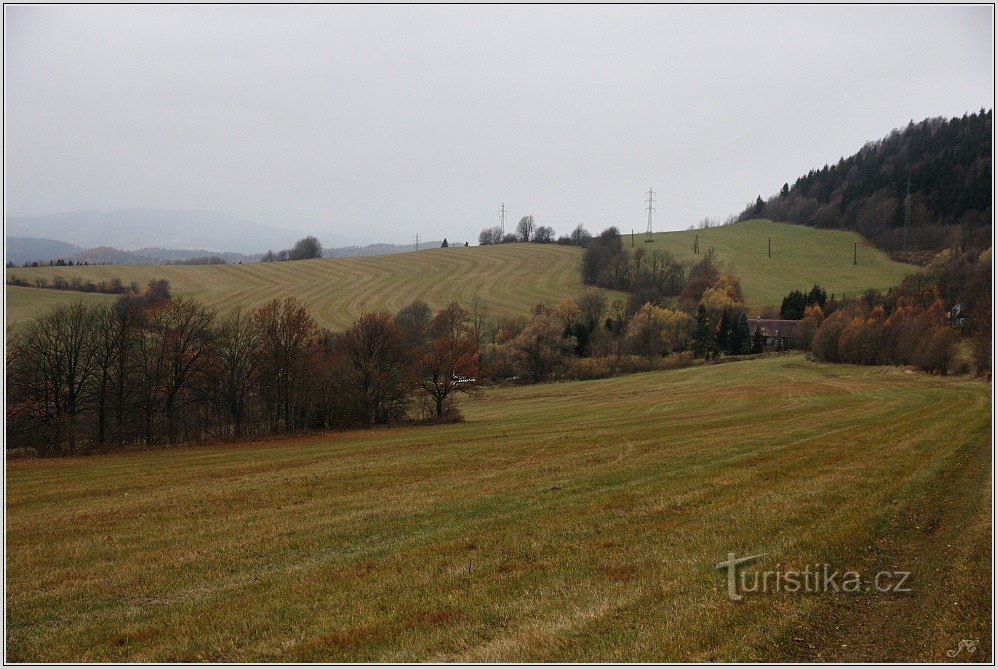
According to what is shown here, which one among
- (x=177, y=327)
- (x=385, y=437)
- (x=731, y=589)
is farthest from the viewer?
(x=177, y=327)

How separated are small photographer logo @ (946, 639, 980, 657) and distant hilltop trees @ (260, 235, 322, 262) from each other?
117 m

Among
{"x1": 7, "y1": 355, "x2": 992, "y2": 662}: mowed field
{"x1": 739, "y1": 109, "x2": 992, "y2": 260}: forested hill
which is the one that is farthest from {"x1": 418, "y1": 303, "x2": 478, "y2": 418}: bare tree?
{"x1": 739, "y1": 109, "x2": 992, "y2": 260}: forested hill

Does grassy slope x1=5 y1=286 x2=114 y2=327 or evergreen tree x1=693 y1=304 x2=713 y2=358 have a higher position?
grassy slope x1=5 y1=286 x2=114 y2=327

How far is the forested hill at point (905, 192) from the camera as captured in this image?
64875mm

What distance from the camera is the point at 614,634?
628cm

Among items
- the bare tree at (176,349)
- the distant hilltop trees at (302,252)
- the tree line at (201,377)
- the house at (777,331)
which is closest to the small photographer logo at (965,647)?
the tree line at (201,377)

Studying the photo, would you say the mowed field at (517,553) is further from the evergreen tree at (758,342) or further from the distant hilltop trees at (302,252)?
the distant hilltop trees at (302,252)

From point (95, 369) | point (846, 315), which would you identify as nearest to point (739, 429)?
point (95, 369)

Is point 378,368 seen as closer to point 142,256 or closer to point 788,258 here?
point 142,256

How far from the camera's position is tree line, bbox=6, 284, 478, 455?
2997 centimetres

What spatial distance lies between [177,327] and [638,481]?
2926 centimetres

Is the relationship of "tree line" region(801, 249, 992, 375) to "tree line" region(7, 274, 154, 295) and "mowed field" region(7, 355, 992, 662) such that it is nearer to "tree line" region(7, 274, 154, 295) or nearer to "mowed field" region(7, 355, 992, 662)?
"mowed field" region(7, 355, 992, 662)

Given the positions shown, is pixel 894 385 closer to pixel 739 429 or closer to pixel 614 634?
pixel 739 429

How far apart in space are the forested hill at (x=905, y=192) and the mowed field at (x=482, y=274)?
4124 millimetres
